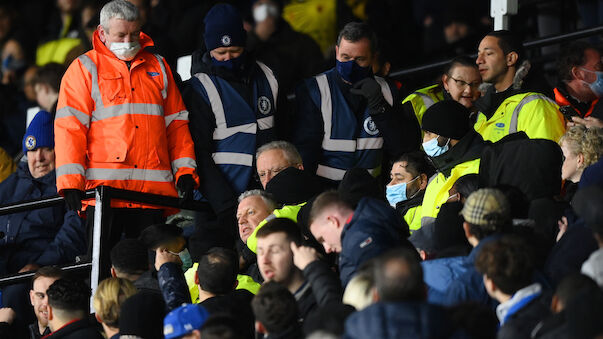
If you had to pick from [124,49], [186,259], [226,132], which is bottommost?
[186,259]

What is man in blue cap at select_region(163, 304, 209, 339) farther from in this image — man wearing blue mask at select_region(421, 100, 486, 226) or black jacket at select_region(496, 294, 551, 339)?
man wearing blue mask at select_region(421, 100, 486, 226)

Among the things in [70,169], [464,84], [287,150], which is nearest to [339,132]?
[287,150]

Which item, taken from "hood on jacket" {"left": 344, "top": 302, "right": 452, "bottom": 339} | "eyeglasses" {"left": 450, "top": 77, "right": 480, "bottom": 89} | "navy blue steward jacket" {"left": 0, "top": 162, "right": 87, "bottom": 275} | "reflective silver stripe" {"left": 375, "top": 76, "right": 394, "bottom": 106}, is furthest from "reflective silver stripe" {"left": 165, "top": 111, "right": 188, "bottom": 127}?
"hood on jacket" {"left": 344, "top": 302, "right": 452, "bottom": 339}

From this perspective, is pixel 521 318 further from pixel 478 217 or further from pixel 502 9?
pixel 502 9

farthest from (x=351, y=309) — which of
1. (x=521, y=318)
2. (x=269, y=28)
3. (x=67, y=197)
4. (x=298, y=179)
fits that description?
(x=269, y=28)

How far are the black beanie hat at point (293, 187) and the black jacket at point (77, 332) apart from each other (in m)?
1.51

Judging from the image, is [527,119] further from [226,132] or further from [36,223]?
[36,223]

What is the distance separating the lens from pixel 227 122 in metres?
8.84

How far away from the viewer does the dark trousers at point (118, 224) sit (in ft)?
26.2

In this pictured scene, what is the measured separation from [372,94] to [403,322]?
407 centimetres

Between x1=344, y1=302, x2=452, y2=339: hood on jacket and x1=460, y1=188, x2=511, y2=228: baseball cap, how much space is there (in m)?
1.31

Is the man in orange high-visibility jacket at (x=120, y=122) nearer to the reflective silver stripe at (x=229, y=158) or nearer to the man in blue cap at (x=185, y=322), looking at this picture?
the reflective silver stripe at (x=229, y=158)

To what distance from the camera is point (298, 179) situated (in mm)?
8039

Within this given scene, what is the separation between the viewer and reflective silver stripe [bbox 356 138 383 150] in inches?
353
